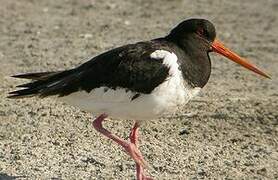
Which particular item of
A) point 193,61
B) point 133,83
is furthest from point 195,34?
point 133,83

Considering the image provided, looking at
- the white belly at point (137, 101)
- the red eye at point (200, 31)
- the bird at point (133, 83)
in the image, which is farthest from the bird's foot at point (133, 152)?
the red eye at point (200, 31)

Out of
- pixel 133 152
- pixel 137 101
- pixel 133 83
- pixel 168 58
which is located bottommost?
pixel 133 152

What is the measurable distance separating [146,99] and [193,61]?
66 centimetres

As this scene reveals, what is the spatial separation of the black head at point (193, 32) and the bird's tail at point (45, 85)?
3.55 feet

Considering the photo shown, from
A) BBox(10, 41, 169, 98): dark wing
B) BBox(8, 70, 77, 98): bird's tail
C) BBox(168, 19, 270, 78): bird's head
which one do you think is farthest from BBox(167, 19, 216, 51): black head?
BBox(8, 70, 77, 98): bird's tail

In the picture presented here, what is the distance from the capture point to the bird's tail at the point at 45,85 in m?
6.30

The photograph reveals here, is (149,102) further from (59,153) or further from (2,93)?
(2,93)

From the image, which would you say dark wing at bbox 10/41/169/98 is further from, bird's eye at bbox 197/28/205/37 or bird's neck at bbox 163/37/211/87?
bird's eye at bbox 197/28/205/37

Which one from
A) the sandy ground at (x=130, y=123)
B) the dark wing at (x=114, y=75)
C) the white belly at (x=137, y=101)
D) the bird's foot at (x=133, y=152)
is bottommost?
the sandy ground at (x=130, y=123)

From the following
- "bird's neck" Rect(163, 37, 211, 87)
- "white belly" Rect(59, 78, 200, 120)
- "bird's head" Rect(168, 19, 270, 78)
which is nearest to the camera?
"white belly" Rect(59, 78, 200, 120)

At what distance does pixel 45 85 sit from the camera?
638 cm

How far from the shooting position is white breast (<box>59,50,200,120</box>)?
611cm

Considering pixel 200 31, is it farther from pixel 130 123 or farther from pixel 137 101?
pixel 130 123

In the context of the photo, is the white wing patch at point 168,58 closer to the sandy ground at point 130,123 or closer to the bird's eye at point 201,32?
the bird's eye at point 201,32
